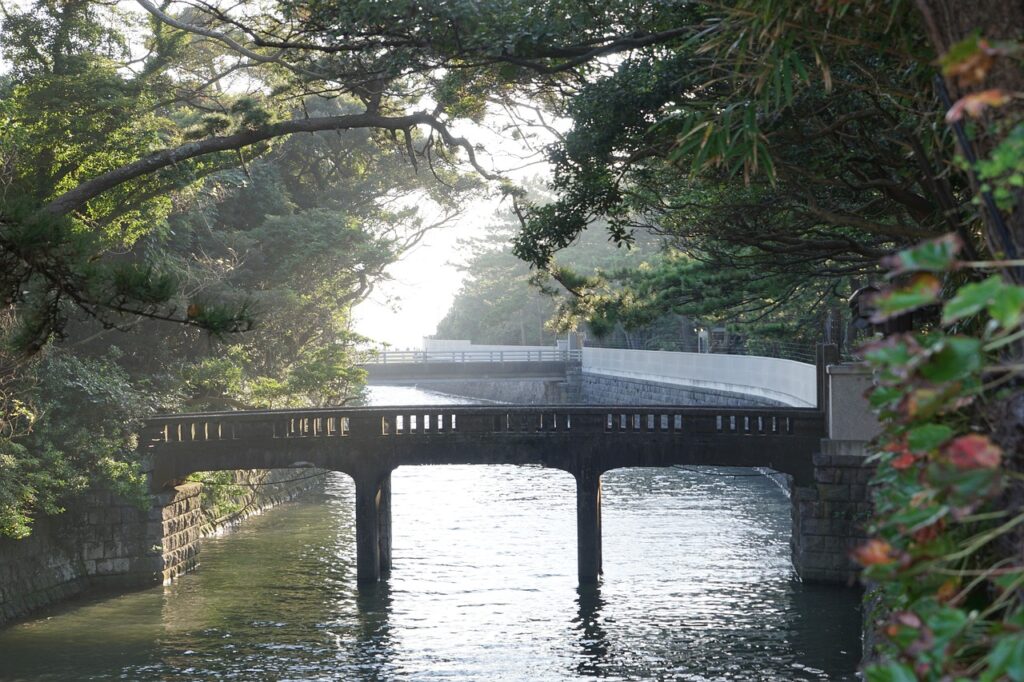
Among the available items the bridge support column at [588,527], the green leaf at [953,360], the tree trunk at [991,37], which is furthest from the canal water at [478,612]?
the green leaf at [953,360]

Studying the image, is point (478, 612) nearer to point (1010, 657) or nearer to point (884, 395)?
point (884, 395)

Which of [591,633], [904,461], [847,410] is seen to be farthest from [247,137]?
[904,461]

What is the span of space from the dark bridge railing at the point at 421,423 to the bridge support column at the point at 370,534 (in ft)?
2.91

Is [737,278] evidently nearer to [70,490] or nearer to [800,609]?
[800,609]

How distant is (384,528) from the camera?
22.5m

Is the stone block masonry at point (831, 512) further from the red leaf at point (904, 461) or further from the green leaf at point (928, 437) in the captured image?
the green leaf at point (928, 437)

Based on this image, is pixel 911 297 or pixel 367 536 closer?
pixel 911 297

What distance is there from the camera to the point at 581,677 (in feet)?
51.9

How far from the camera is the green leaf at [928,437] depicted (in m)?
2.82

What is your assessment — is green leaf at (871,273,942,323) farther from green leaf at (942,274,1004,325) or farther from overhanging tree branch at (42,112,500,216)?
overhanging tree branch at (42,112,500,216)

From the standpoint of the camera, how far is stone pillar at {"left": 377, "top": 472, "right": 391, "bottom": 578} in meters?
22.2

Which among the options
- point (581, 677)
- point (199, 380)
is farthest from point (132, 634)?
point (199, 380)

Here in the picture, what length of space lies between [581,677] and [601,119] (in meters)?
7.85

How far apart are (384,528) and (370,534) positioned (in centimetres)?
109
